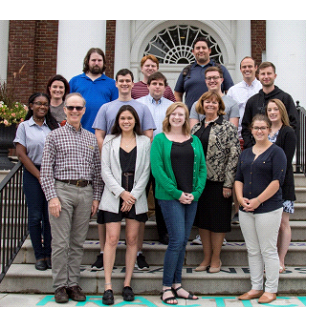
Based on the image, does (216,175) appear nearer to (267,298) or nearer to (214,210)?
(214,210)

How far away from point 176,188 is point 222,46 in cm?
638

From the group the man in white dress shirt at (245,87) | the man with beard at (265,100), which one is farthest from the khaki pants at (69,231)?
the man in white dress shirt at (245,87)

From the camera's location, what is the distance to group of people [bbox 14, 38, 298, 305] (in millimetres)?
3539

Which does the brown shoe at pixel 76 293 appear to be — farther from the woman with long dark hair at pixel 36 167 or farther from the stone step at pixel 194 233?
the stone step at pixel 194 233

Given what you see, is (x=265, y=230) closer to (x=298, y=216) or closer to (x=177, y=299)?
(x=177, y=299)

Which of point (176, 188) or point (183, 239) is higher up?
point (176, 188)

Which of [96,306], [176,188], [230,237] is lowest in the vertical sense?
[96,306]

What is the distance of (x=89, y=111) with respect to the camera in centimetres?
462

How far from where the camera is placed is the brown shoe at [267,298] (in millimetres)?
3533

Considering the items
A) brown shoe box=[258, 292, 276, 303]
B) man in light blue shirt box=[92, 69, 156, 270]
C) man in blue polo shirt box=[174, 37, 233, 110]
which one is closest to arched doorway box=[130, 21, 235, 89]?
man in blue polo shirt box=[174, 37, 233, 110]

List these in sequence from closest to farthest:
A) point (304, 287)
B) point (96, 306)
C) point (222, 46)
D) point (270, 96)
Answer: point (96, 306) < point (304, 287) < point (270, 96) < point (222, 46)

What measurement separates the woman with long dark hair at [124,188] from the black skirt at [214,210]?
63 centimetres

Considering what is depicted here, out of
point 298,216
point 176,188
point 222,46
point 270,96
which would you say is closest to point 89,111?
point 176,188

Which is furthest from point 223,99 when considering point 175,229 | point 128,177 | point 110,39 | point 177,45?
point 110,39
